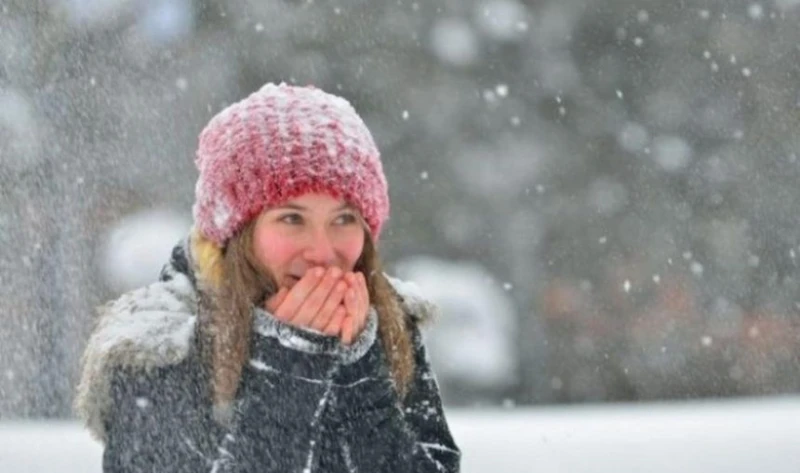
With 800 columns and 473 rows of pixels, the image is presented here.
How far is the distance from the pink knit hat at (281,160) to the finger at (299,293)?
171 millimetres

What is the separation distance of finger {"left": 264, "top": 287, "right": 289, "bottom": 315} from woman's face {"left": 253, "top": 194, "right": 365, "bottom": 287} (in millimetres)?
34

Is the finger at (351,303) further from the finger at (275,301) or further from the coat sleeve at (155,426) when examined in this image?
the coat sleeve at (155,426)

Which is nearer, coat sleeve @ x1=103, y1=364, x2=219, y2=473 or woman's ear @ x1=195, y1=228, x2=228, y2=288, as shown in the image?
coat sleeve @ x1=103, y1=364, x2=219, y2=473

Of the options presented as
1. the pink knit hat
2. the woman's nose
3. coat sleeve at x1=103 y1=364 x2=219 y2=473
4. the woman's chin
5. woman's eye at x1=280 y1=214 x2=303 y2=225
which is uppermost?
the pink knit hat

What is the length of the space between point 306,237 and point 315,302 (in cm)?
12

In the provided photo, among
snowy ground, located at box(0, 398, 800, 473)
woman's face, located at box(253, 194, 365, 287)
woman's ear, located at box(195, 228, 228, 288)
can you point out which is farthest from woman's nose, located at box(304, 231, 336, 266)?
snowy ground, located at box(0, 398, 800, 473)

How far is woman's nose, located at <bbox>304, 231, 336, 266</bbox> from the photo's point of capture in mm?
1750

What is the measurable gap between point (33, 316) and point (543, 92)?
4576 mm

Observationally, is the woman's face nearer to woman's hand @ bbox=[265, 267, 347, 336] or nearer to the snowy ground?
woman's hand @ bbox=[265, 267, 347, 336]

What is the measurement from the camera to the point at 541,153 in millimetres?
11172

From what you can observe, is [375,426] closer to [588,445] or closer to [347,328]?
[347,328]

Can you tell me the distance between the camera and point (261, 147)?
1893mm

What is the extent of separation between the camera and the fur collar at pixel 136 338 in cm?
167

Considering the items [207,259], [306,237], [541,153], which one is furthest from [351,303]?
[541,153]
